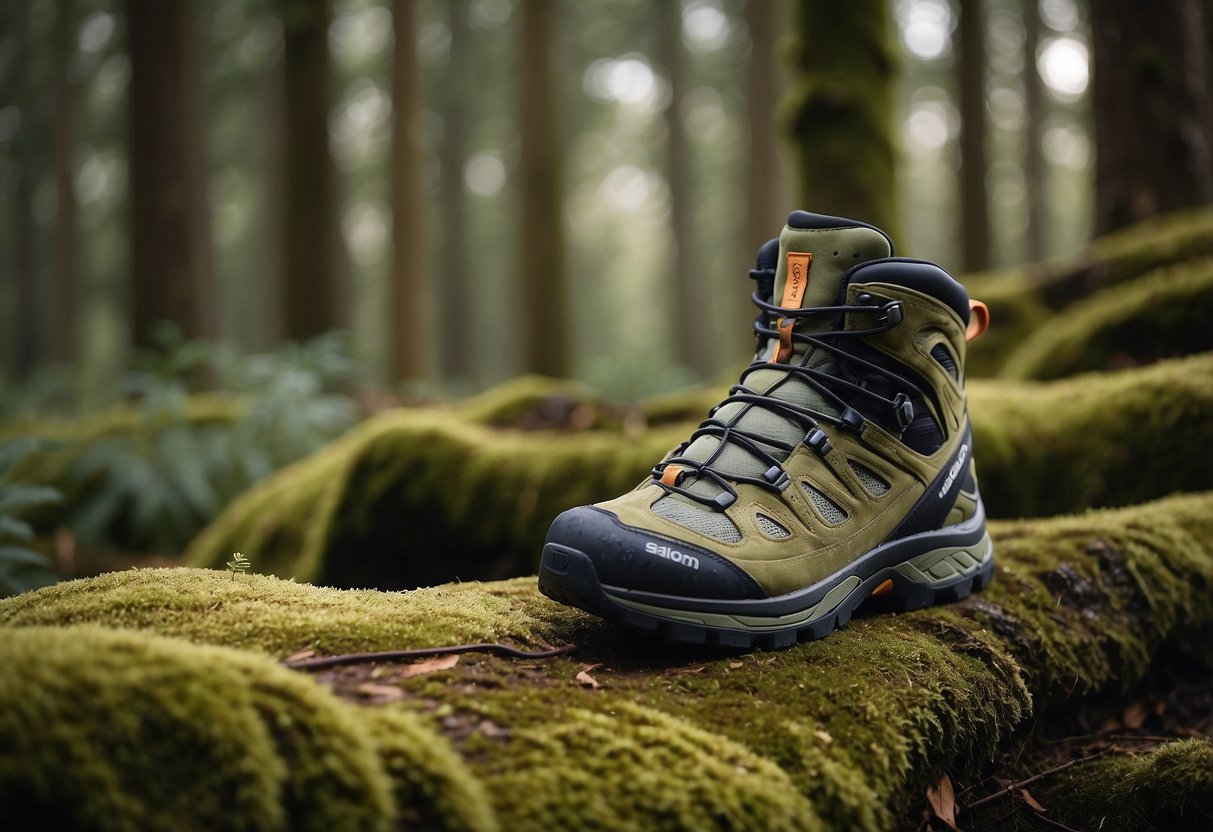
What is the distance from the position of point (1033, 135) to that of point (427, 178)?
43.6 feet

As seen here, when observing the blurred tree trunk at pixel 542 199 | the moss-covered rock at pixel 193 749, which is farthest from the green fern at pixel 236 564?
the blurred tree trunk at pixel 542 199

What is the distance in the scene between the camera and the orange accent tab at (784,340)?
2.35 meters

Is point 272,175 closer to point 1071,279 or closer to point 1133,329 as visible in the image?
point 1071,279

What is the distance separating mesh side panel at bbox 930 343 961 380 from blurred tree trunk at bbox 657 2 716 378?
61.3ft

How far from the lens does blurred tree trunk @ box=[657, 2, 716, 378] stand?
20422mm

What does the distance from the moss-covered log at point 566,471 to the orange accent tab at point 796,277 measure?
67.2 inches

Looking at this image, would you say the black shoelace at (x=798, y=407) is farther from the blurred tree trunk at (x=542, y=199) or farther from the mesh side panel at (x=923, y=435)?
the blurred tree trunk at (x=542, y=199)

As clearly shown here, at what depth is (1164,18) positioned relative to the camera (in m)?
6.65

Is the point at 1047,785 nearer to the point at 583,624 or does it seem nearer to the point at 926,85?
the point at 583,624

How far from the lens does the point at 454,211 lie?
891 inches

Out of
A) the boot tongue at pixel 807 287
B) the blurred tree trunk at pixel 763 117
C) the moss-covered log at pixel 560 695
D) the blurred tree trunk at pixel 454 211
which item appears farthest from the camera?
the blurred tree trunk at pixel 454 211

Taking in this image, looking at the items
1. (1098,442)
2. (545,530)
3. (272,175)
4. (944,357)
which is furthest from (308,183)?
(272,175)

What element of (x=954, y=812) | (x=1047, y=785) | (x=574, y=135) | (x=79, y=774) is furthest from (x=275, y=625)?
(x=574, y=135)

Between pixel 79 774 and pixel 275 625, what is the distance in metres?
0.62
